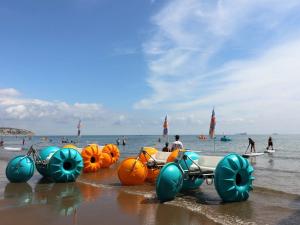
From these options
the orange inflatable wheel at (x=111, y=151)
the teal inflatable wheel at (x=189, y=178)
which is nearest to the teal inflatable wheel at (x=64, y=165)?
the teal inflatable wheel at (x=189, y=178)

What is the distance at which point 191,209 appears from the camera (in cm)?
852

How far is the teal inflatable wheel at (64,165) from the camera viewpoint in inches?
491

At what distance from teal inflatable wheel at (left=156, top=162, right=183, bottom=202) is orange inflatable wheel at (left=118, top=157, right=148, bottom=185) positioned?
2834mm

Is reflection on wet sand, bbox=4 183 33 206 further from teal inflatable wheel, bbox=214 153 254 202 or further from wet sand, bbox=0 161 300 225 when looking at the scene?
teal inflatable wheel, bbox=214 153 254 202

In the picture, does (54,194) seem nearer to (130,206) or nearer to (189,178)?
(130,206)

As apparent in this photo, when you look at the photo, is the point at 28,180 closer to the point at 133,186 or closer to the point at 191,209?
the point at 133,186

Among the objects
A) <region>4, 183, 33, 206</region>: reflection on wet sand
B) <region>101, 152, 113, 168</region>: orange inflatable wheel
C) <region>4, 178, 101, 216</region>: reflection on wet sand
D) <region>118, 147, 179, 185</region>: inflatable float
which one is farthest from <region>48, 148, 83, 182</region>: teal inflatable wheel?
<region>101, 152, 113, 168</region>: orange inflatable wheel

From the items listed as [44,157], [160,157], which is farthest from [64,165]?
[160,157]

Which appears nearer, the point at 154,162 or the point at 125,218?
the point at 125,218

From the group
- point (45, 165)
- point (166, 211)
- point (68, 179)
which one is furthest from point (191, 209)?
point (45, 165)

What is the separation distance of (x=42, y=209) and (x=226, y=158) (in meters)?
5.11

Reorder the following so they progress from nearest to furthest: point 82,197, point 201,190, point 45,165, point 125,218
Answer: point 125,218 < point 82,197 < point 201,190 < point 45,165

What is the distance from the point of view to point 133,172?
39.1 feet

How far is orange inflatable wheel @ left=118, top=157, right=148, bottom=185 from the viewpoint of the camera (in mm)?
11945
